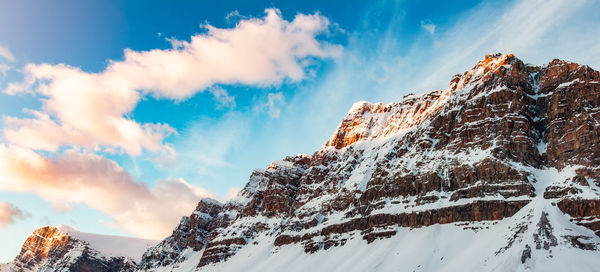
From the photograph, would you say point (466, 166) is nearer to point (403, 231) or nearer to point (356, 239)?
point (403, 231)

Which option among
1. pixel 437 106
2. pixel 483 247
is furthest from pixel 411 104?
pixel 483 247

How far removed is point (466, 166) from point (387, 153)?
4112cm

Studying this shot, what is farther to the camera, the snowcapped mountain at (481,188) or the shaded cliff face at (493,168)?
the shaded cliff face at (493,168)

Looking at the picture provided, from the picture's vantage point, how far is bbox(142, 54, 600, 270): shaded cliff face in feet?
311

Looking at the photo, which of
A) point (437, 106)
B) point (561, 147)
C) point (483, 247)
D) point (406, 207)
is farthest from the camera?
point (437, 106)

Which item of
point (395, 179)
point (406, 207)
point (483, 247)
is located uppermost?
point (395, 179)

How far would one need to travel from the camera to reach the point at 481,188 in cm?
11481

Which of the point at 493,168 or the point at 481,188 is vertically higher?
the point at 493,168

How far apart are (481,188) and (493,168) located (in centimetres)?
622

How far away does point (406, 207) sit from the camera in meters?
133

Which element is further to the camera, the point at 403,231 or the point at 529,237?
the point at 403,231

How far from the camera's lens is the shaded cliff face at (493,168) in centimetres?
9494

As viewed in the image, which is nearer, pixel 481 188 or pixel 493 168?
pixel 481 188

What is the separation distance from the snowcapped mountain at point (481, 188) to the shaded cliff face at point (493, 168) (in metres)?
0.32
